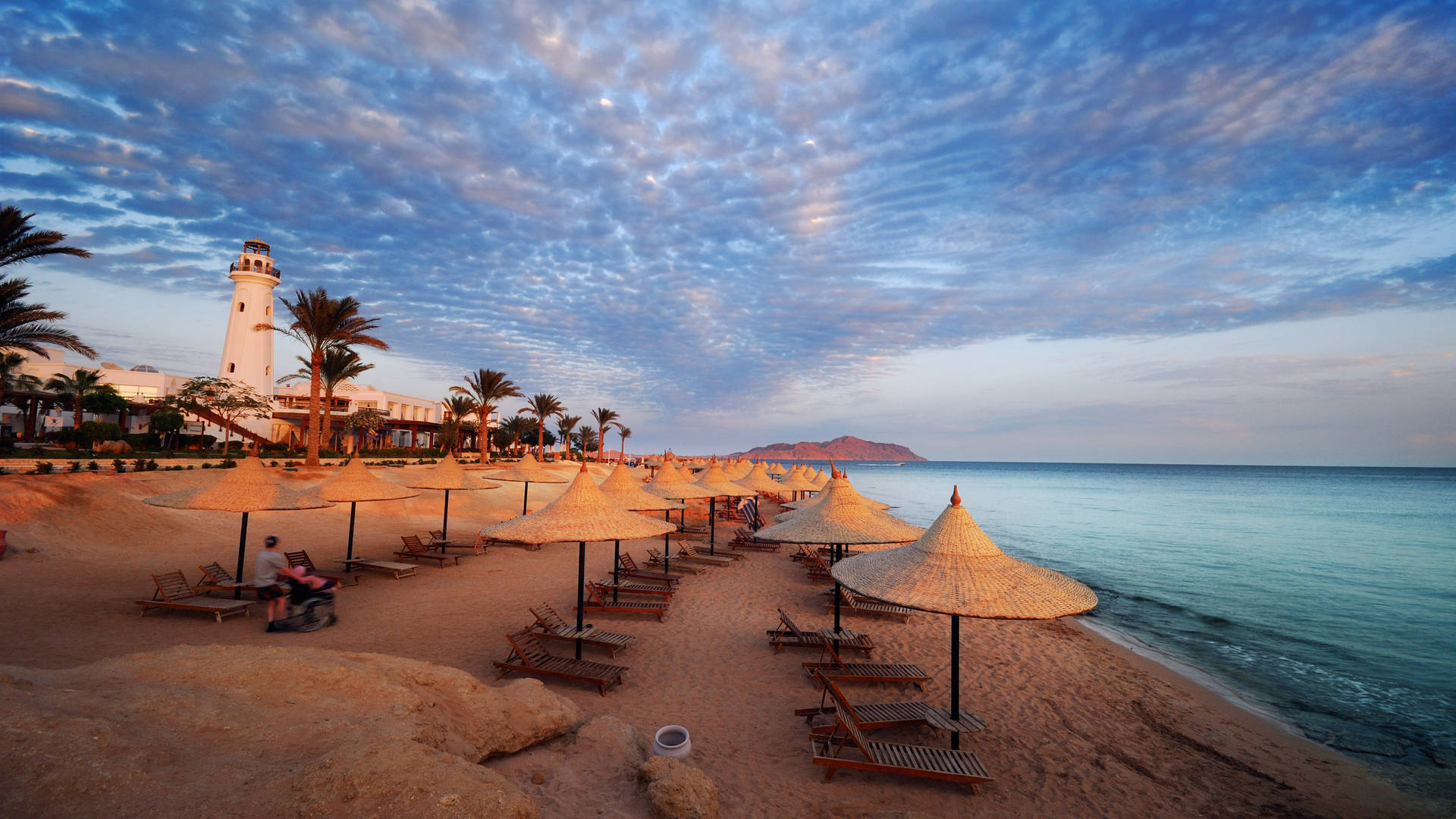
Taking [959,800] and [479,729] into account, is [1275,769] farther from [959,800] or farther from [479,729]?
Answer: [479,729]

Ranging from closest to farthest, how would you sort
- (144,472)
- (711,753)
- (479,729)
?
(479,729), (711,753), (144,472)

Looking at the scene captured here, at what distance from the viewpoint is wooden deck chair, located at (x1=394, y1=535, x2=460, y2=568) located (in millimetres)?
14758

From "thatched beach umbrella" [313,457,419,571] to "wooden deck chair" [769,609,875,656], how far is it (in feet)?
28.4

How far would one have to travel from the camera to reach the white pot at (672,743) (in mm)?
5344

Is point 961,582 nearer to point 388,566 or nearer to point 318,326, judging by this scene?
point 388,566

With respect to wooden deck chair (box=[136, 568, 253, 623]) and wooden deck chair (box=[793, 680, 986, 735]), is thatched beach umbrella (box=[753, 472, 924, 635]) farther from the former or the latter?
wooden deck chair (box=[136, 568, 253, 623])

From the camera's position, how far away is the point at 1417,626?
14.4 meters

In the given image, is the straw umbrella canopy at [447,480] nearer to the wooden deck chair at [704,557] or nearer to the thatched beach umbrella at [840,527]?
the wooden deck chair at [704,557]

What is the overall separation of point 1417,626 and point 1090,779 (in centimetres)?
1540

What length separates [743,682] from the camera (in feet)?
26.3

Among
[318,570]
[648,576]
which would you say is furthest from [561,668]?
[318,570]

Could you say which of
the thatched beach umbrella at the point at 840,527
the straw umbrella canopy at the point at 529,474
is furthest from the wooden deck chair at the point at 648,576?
the straw umbrella canopy at the point at 529,474

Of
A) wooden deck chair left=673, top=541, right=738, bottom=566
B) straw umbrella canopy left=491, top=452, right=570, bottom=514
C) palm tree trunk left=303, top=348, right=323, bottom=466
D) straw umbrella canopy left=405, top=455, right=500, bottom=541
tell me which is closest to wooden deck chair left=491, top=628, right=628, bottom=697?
wooden deck chair left=673, top=541, right=738, bottom=566

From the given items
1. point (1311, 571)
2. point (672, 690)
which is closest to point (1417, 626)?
point (1311, 571)
